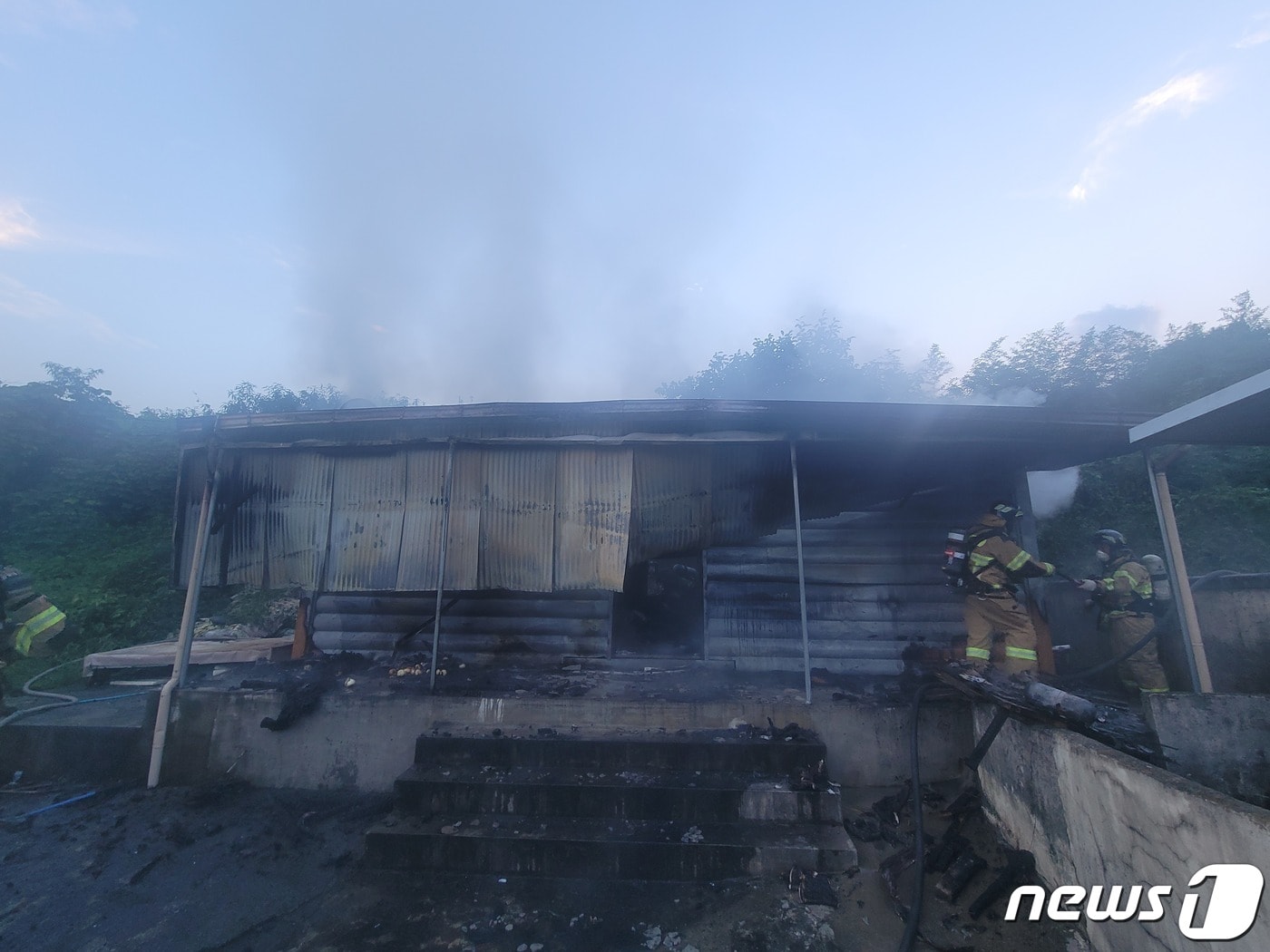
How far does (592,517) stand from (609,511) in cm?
19

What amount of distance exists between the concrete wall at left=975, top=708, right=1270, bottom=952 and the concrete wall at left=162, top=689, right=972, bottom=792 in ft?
2.99

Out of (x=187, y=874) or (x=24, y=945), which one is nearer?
(x=24, y=945)

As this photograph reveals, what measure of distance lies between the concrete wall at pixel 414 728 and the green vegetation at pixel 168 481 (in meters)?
5.56

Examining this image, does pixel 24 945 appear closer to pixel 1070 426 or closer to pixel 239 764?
pixel 239 764

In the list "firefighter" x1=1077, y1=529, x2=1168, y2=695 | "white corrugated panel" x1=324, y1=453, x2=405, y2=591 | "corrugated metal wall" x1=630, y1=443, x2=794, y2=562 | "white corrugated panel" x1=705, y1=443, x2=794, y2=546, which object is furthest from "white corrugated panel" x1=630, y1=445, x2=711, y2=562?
"firefighter" x1=1077, y1=529, x2=1168, y2=695

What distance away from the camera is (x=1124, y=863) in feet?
9.46

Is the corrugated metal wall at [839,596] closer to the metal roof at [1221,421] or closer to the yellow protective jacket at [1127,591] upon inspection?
the yellow protective jacket at [1127,591]

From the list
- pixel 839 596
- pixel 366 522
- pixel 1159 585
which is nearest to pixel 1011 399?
pixel 1159 585

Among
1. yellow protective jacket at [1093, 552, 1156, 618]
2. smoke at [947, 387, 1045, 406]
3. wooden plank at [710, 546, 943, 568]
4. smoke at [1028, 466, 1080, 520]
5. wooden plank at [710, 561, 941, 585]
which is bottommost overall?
yellow protective jacket at [1093, 552, 1156, 618]

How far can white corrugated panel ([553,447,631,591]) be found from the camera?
5.59 m

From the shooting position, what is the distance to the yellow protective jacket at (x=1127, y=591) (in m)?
5.89

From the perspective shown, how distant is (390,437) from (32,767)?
540cm

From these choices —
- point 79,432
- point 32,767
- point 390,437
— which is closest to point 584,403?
point 390,437

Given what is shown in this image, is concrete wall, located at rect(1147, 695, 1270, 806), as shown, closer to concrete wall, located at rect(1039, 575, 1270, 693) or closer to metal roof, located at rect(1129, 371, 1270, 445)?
concrete wall, located at rect(1039, 575, 1270, 693)
